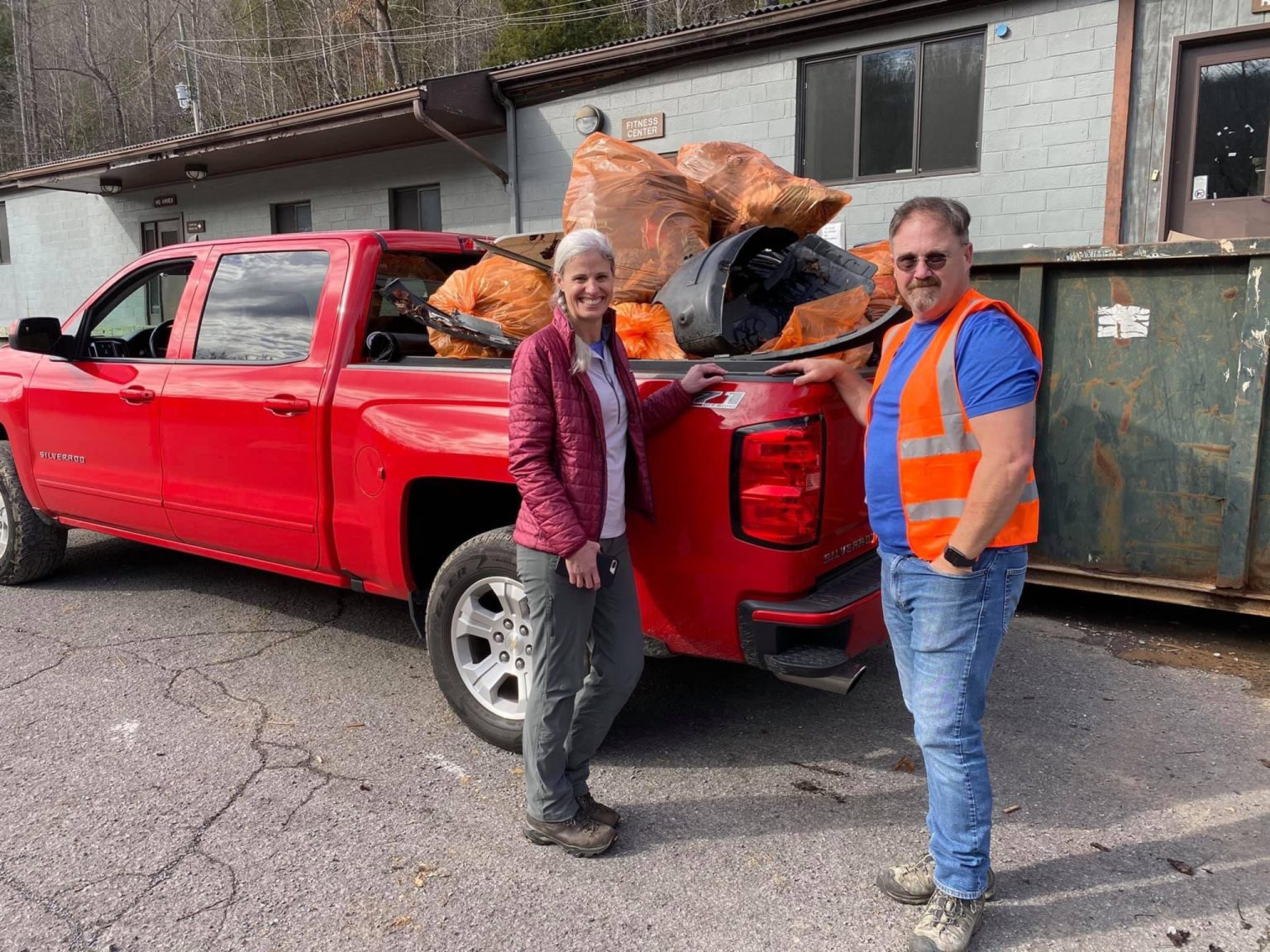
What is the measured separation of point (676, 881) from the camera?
267 cm

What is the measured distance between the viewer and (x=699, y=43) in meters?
9.99

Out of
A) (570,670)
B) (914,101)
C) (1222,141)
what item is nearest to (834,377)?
(570,670)

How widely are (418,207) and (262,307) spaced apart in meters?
10.1

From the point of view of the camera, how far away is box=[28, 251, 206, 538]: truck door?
445cm

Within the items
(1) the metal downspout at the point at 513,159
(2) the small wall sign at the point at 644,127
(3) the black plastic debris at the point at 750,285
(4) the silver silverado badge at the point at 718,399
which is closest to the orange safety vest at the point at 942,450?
(4) the silver silverado badge at the point at 718,399

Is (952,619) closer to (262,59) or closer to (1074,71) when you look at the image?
(1074,71)

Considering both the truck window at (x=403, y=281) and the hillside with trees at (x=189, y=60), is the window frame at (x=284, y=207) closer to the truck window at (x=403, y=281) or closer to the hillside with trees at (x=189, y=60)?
the truck window at (x=403, y=281)

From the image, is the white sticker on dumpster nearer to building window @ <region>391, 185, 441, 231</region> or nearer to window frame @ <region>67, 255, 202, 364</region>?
window frame @ <region>67, 255, 202, 364</region>

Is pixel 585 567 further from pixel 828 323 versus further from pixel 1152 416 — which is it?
pixel 1152 416

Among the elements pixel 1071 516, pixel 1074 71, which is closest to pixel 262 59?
pixel 1074 71

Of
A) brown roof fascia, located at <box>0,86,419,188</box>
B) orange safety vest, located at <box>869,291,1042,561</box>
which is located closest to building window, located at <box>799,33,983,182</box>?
brown roof fascia, located at <box>0,86,419,188</box>

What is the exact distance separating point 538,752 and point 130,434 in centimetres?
292

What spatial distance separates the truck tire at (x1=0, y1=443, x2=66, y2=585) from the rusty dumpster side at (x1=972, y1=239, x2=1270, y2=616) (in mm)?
5279

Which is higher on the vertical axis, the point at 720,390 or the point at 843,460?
the point at 720,390
